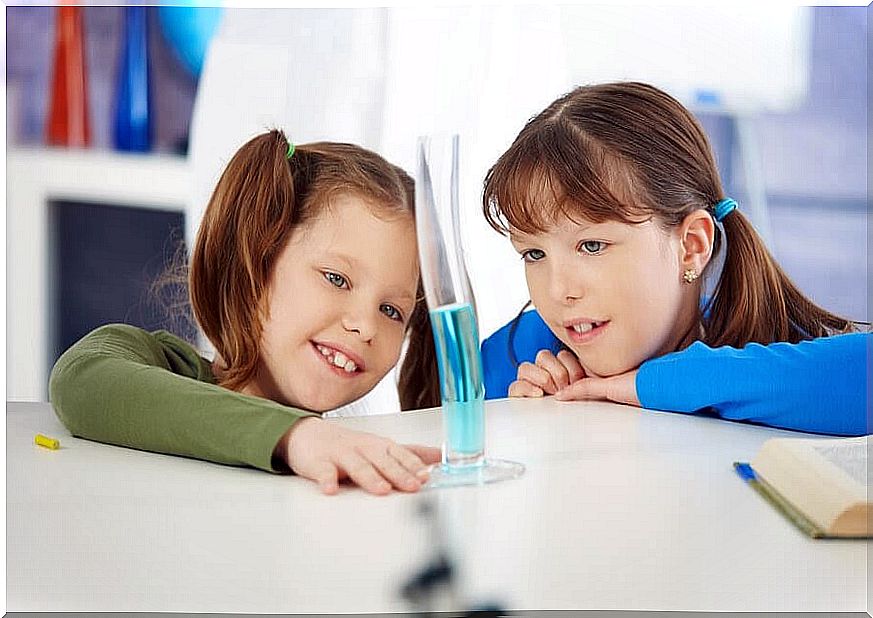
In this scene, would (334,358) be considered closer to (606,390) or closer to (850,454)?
(606,390)

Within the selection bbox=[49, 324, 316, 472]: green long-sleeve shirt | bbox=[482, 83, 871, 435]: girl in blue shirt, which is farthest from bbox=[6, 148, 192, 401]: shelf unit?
bbox=[49, 324, 316, 472]: green long-sleeve shirt

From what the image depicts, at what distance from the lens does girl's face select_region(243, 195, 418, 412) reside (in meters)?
1.12

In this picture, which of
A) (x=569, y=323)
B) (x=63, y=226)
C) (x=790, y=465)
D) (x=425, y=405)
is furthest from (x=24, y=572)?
(x=63, y=226)

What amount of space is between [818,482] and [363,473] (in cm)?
26

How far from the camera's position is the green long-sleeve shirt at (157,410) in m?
0.71

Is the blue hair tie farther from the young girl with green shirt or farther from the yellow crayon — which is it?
the yellow crayon

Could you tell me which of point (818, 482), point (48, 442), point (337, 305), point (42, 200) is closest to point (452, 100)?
point (337, 305)

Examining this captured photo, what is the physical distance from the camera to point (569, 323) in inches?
43.1

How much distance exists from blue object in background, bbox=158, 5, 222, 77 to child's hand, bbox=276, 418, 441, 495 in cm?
142

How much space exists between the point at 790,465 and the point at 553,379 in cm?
44

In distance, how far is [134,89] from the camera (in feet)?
6.58

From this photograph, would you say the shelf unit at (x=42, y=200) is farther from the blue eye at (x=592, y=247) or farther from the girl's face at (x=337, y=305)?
the blue eye at (x=592, y=247)

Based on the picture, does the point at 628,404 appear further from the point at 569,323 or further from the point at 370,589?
the point at 370,589

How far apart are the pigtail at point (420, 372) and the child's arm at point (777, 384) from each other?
354 millimetres
